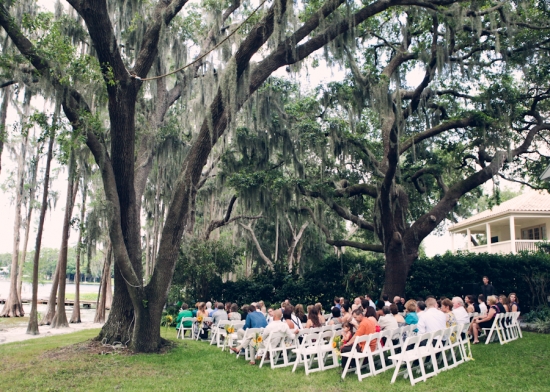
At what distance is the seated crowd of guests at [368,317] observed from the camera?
698cm

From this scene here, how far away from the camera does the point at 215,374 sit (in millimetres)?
6770

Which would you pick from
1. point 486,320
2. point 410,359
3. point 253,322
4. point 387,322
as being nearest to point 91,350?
point 253,322

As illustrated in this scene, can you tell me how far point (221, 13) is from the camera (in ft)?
39.1

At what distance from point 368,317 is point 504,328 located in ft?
15.9

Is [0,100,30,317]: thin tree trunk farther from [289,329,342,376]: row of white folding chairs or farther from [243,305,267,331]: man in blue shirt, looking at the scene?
[289,329,342,376]: row of white folding chairs

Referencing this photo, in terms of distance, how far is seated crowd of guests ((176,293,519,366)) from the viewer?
6.98 metres

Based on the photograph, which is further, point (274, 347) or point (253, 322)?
point (253, 322)

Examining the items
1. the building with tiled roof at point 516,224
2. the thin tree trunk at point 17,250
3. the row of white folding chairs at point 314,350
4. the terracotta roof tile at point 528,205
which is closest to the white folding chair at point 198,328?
the row of white folding chairs at point 314,350

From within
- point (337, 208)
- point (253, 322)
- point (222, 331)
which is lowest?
point (222, 331)

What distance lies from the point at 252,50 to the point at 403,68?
666 centimetres

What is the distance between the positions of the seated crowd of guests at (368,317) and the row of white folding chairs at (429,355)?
265 millimetres

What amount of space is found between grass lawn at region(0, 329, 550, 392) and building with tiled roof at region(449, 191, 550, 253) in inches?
454

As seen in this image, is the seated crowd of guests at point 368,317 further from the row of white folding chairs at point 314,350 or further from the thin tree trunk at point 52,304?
the thin tree trunk at point 52,304

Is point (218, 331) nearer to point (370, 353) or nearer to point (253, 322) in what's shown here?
point (253, 322)
